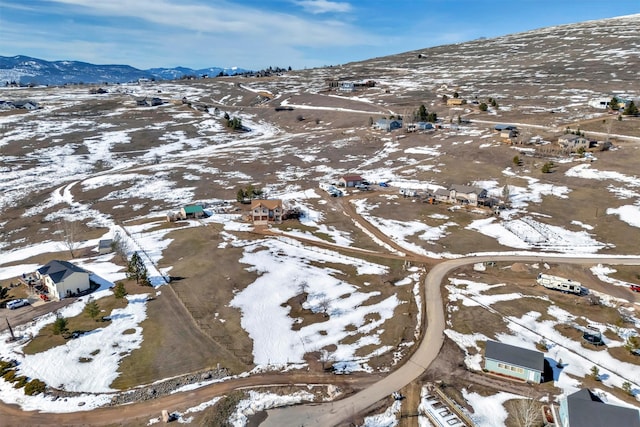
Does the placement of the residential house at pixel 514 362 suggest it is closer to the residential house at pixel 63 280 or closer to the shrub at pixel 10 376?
the shrub at pixel 10 376

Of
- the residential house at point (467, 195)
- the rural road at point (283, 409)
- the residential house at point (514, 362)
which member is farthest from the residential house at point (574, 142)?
the rural road at point (283, 409)

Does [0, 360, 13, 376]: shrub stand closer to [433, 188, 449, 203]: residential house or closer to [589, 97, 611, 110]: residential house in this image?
[433, 188, 449, 203]: residential house

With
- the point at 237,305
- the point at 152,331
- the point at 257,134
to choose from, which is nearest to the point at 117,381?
the point at 152,331

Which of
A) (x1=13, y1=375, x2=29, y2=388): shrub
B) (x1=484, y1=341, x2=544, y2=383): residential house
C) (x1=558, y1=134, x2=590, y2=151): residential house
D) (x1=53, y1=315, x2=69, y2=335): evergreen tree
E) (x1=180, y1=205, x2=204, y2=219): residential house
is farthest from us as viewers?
(x1=558, y1=134, x2=590, y2=151): residential house

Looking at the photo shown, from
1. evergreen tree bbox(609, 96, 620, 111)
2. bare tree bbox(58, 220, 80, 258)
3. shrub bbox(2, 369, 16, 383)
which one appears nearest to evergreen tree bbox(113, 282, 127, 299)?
shrub bbox(2, 369, 16, 383)

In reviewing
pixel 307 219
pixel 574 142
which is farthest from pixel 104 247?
pixel 574 142

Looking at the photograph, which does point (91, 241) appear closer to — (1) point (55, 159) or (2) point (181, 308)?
(2) point (181, 308)

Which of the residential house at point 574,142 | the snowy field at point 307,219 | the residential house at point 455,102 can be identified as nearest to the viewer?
the snowy field at point 307,219
